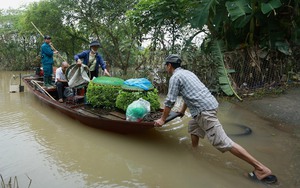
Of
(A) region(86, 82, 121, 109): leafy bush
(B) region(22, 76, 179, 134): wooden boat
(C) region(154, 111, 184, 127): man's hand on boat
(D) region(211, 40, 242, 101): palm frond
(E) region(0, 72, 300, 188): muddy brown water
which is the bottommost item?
(E) region(0, 72, 300, 188): muddy brown water

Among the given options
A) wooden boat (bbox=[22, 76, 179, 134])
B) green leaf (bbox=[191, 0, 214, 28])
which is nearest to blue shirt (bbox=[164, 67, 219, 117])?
wooden boat (bbox=[22, 76, 179, 134])

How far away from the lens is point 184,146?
16.5 feet

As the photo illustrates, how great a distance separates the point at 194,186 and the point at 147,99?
7.06 ft

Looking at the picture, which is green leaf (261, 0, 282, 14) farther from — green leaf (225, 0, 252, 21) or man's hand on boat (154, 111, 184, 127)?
man's hand on boat (154, 111, 184, 127)

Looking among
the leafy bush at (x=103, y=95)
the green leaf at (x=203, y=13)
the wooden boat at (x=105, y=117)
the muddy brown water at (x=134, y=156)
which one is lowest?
the muddy brown water at (x=134, y=156)

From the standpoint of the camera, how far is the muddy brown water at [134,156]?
3822 millimetres

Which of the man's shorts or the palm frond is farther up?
the palm frond

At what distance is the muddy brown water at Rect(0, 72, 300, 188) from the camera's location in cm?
382

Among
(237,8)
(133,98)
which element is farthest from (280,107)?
(133,98)

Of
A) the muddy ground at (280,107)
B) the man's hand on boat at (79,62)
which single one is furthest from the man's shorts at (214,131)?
the man's hand on boat at (79,62)

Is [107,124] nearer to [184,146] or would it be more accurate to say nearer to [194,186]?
[184,146]

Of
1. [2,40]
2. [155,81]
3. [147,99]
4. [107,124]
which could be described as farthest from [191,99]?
[2,40]

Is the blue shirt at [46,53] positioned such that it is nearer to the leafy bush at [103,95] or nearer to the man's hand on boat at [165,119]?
the leafy bush at [103,95]

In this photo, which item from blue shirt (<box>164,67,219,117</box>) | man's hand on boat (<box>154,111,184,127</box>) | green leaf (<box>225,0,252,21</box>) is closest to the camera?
blue shirt (<box>164,67,219,117</box>)
